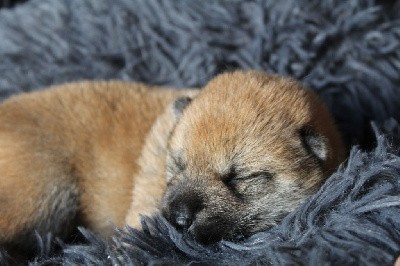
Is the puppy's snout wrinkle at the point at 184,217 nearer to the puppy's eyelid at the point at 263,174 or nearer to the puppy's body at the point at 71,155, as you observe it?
the puppy's eyelid at the point at 263,174

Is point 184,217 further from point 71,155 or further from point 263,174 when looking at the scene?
point 71,155

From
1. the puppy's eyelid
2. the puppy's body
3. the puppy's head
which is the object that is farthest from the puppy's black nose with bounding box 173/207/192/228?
the puppy's body

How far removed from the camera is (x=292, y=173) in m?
1.44

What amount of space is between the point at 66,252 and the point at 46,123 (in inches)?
16.1

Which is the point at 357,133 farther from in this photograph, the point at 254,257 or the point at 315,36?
the point at 254,257

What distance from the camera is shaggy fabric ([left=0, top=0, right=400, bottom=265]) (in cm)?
138

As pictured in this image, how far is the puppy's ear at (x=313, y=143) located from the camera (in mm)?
1475

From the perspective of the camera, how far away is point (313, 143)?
4.84 feet

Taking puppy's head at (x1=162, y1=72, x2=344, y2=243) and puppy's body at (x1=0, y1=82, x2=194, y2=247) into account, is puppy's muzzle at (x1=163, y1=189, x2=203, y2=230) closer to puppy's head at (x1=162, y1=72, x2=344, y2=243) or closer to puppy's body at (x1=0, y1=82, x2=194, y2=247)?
puppy's head at (x1=162, y1=72, x2=344, y2=243)

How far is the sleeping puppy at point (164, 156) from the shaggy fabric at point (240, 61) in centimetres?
6

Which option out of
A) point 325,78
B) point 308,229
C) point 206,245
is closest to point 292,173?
point 308,229

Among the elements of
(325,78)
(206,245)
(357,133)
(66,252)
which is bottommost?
(66,252)

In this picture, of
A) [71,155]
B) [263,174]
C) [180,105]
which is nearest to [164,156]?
[180,105]

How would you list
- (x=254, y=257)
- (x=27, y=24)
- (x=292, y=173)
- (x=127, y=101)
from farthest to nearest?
(x=27, y=24) < (x=127, y=101) < (x=292, y=173) < (x=254, y=257)
